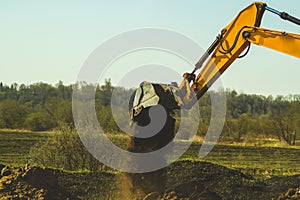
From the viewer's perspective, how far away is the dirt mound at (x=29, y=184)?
11.9m

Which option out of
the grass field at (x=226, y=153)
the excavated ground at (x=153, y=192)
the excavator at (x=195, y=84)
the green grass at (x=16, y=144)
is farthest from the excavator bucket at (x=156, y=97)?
the grass field at (x=226, y=153)

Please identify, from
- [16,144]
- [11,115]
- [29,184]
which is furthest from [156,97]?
[11,115]

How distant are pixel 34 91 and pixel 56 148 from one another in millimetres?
68004

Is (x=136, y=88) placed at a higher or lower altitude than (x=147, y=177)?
higher

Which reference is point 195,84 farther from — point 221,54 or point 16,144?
point 16,144

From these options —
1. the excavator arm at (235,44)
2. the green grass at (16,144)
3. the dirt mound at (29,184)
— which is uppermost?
the excavator arm at (235,44)

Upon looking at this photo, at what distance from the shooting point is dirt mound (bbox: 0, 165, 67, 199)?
11.9 metres

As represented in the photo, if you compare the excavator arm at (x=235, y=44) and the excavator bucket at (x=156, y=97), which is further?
the excavator bucket at (x=156, y=97)

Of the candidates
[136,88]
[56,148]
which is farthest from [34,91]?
[136,88]

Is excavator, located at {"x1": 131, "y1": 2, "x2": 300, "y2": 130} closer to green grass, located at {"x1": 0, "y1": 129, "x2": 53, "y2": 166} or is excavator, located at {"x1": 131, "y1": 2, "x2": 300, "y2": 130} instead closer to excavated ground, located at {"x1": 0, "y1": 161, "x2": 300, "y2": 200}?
excavated ground, located at {"x1": 0, "y1": 161, "x2": 300, "y2": 200}

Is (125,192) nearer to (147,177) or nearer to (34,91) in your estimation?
(147,177)

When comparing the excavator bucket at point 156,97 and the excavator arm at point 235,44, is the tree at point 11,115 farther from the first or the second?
the excavator arm at point 235,44

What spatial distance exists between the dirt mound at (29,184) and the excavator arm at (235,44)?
3.74m

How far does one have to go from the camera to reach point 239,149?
133ft
